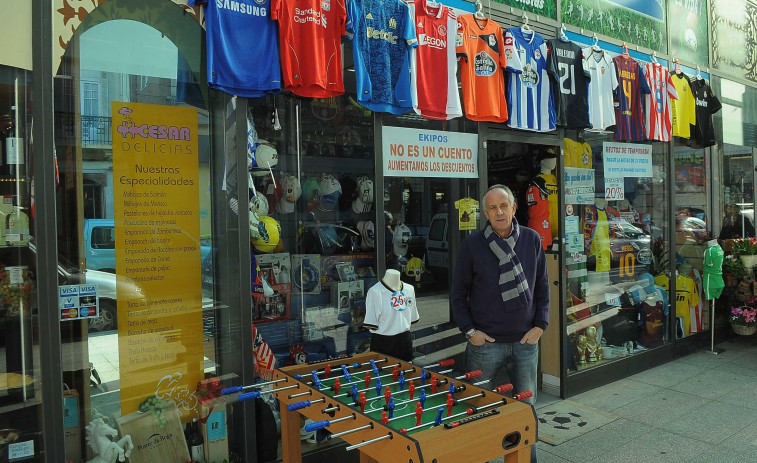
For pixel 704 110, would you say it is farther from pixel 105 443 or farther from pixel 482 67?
pixel 105 443

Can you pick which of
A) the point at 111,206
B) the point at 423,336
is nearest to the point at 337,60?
the point at 111,206

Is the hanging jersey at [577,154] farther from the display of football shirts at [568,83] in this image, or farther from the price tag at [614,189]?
the price tag at [614,189]

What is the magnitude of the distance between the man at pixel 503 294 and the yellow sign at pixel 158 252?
1783 mm

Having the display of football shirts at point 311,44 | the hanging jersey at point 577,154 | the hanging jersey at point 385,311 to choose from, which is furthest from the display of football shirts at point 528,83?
the hanging jersey at point 385,311

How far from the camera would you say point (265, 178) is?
4457mm

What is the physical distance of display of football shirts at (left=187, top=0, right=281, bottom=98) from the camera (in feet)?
11.4

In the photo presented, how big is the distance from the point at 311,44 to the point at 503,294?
2073 millimetres

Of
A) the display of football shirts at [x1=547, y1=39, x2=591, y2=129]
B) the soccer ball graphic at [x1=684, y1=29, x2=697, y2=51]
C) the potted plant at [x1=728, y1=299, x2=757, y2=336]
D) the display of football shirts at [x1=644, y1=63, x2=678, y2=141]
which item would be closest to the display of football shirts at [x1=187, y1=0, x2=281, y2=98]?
the display of football shirts at [x1=547, y1=39, x2=591, y2=129]

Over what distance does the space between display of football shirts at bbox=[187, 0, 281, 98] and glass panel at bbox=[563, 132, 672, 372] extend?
3.37 m

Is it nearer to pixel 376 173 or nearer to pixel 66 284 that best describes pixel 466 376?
pixel 376 173

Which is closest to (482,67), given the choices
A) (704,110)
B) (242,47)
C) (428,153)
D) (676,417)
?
(428,153)

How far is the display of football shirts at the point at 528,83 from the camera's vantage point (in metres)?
4.97

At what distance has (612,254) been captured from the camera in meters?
6.42

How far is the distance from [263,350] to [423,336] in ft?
5.41
